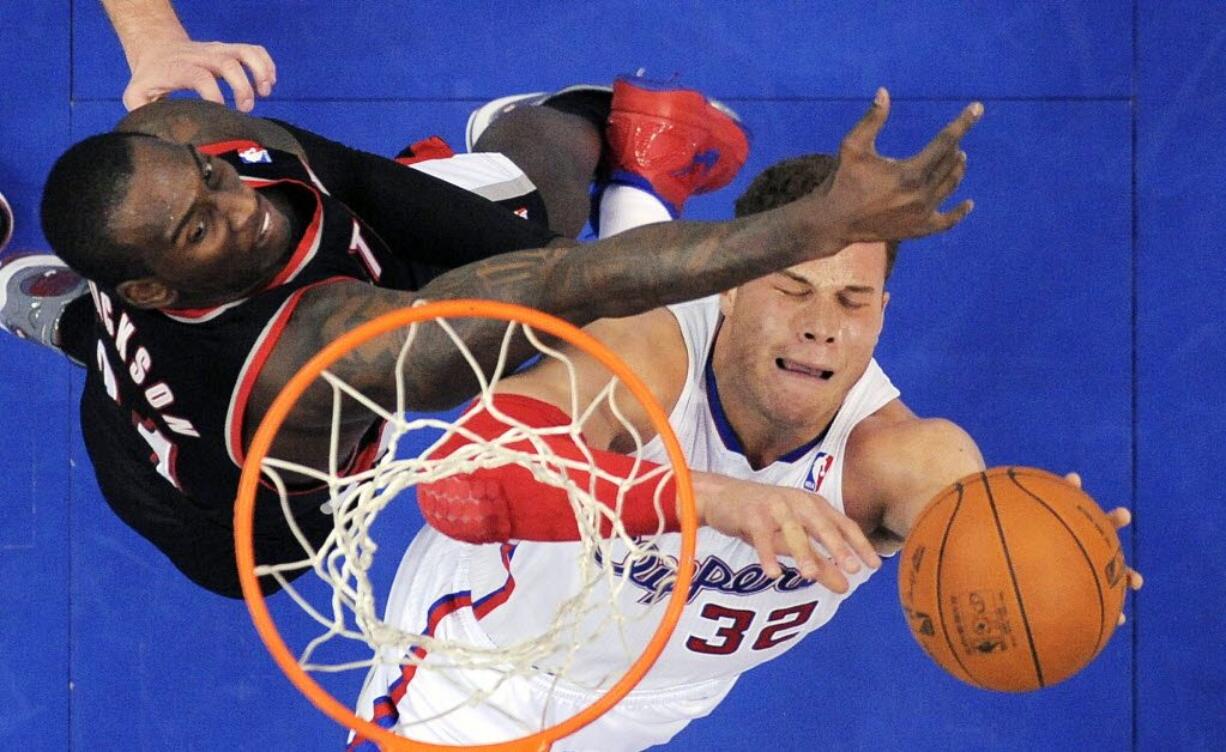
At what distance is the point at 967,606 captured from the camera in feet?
6.30

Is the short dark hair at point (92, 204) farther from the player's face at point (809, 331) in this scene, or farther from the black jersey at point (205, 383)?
the player's face at point (809, 331)

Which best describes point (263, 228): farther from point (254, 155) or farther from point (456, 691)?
point (456, 691)

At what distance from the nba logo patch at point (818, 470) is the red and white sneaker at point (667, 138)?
36.7 inches

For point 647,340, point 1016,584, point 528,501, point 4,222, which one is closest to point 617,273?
point 528,501

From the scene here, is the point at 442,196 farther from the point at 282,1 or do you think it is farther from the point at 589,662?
the point at 282,1

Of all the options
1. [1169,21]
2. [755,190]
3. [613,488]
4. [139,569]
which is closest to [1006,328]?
[1169,21]

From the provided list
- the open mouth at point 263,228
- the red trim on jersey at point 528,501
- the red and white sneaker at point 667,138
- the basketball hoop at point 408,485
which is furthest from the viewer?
the red and white sneaker at point 667,138

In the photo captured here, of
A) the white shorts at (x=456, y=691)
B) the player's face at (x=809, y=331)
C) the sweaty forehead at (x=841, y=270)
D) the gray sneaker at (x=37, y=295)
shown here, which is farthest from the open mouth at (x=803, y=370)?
the gray sneaker at (x=37, y=295)

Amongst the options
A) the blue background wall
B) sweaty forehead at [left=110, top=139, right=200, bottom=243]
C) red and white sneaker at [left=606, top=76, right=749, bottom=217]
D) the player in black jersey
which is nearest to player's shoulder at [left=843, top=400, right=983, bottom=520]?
the player in black jersey

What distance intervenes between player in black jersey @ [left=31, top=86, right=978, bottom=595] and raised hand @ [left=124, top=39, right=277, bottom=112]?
0.06 meters

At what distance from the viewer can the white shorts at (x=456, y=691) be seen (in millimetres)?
2555

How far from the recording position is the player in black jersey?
1.61 m

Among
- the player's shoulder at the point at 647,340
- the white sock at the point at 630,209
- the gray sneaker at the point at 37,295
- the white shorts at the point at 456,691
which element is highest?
the player's shoulder at the point at 647,340

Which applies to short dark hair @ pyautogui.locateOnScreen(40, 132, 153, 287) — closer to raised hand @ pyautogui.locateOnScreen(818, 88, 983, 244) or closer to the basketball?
raised hand @ pyautogui.locateOnScreen(818, 88, 983, 244)
